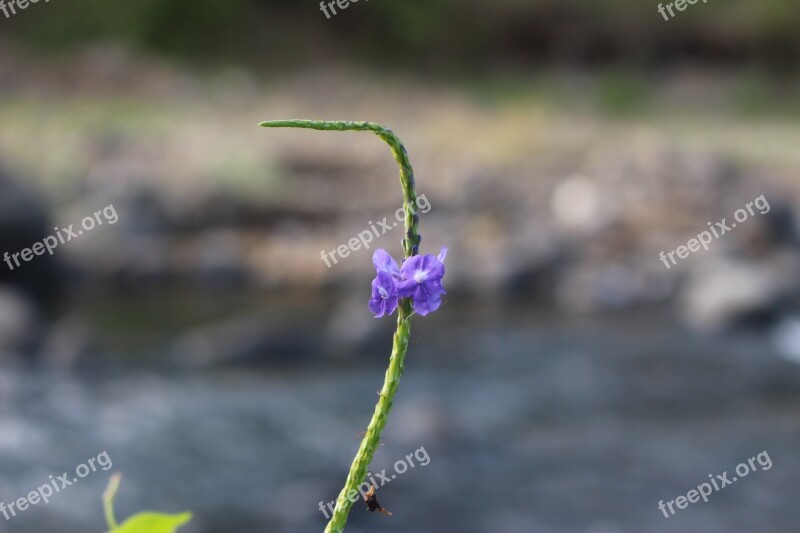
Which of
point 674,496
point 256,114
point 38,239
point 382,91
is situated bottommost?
point 674,496

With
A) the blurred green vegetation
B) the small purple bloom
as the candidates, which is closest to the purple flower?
the small purple bloom

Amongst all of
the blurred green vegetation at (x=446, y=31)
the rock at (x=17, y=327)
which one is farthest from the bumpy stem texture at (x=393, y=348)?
the blurred green vegetation at (x=446, y=31)

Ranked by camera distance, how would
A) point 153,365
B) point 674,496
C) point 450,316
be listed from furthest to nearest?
point 450,316
point 153,365
point 674,496

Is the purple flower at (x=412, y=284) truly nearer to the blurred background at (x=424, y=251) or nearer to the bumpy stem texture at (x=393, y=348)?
the bumpy stem texture at (x=393, y=348)

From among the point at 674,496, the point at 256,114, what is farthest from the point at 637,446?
the point at 256,114

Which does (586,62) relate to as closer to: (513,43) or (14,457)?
(513,43)

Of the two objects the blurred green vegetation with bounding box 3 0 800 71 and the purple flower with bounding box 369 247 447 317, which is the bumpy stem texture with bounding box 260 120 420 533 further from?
the blurred green vegetation with bounding box 3 0 800 71

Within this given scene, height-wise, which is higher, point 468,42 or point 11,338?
point 468,42
